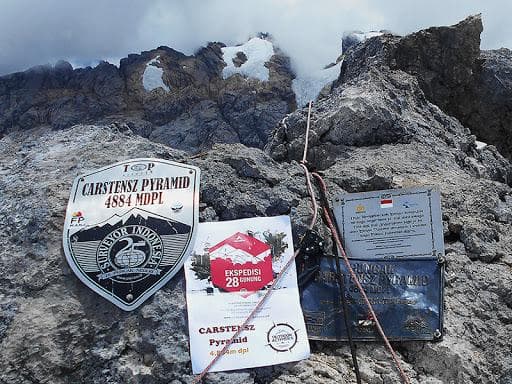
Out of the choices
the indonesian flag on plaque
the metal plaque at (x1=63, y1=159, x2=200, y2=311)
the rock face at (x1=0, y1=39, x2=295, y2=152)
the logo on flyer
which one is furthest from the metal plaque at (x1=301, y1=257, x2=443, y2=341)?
the rock face at (x1=0, y1=39, x2=295, y2=152)

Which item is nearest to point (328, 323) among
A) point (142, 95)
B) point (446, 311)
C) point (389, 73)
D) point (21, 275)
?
point (446, 311)

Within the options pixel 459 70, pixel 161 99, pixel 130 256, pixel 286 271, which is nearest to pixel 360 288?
pixel 286 271

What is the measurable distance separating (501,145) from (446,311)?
4677 mm

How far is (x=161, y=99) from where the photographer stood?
70562 millimetres

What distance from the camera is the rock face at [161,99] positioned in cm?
6531

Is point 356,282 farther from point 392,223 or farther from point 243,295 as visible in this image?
point 243,295

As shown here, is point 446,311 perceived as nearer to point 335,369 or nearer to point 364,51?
point 335,369

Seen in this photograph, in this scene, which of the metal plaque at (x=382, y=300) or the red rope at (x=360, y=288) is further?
the metal plaque at (x=382, y=300)

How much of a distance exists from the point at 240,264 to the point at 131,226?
808 millimetres

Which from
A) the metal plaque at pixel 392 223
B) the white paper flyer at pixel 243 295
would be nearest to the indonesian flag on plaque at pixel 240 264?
the white paper flyer at pixel 243 295

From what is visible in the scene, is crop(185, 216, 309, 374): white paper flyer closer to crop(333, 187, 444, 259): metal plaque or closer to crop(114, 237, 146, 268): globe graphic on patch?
crop(114, 237, 146, 268): globe graphic on patch

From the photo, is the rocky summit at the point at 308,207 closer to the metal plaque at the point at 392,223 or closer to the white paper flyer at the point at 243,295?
the white paper flyer at the point at 243,295

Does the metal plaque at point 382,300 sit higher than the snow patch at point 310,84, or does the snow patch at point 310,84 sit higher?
the snow patch at point 310,84

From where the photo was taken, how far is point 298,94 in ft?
241
